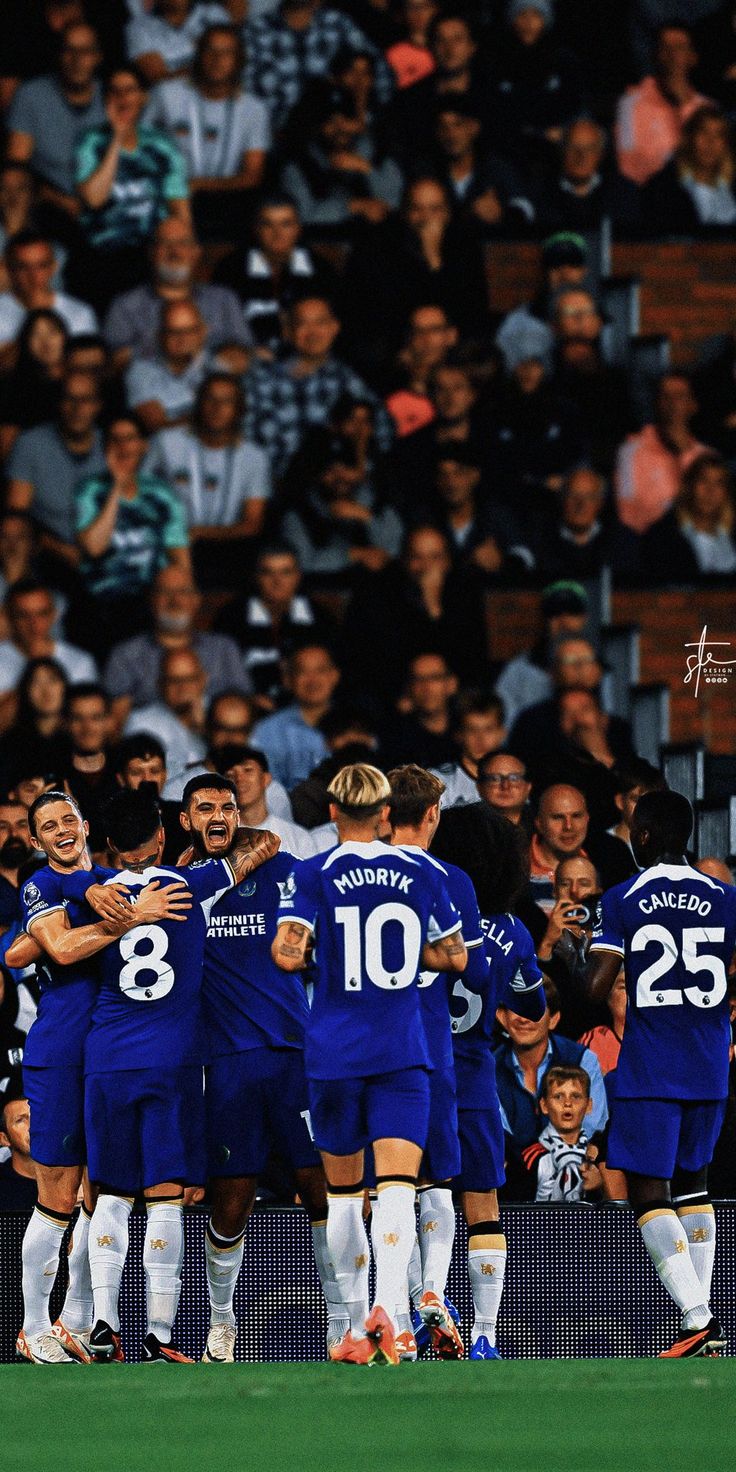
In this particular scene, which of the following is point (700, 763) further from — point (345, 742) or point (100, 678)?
point (100, 678)

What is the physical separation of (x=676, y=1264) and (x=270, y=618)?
18.2 ft

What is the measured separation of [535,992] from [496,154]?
7668 mm

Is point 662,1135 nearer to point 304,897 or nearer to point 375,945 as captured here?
point 375,945

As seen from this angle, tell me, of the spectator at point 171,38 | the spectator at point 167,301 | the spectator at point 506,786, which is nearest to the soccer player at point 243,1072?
the spectator at point 506,786

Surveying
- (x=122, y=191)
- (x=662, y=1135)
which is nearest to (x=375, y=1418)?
(x=662, y=1135)

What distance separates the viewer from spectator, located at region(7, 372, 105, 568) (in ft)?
42.4

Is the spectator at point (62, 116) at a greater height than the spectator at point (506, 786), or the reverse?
the spectator at point (62, 116)

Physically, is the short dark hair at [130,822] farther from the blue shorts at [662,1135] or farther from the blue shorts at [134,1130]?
the blue shorts at [662,1135]

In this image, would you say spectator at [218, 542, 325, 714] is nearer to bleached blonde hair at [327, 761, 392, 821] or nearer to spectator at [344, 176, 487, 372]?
spectator at [344, 176, 487, 372]

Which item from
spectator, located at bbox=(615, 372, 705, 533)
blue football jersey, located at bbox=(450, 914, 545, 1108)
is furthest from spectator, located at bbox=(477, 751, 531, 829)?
spectator, located at bbox=(615, 372, 705, 533)

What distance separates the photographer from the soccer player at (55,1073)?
25.9ft

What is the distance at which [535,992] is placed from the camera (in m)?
8.16

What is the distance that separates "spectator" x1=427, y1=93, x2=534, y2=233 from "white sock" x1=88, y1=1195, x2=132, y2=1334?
7860mm

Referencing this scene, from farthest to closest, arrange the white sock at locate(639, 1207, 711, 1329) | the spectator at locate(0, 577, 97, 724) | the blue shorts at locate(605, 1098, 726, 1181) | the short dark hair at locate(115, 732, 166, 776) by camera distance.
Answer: the spectator at locate(0, 577, 97, 724) < the short dark hair at locate(115, 732, 166, 776) < the blue shorts at locate(605, 1098, 726, 1181) < the white sock at locate(639, 1207, 711, 1329)
